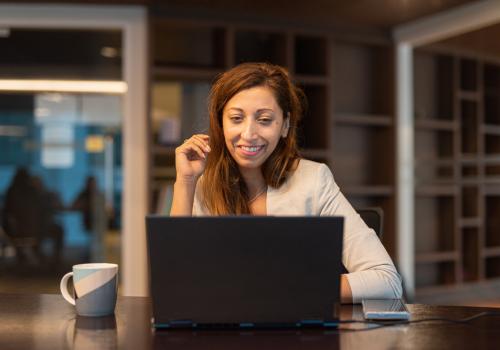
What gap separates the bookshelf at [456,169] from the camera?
4402 millimetres

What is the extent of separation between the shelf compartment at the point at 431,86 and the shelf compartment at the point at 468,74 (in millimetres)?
248

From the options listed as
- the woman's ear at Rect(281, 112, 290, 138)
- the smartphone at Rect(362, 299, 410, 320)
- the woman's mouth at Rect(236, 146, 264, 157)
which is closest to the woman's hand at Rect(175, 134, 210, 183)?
the woman's mouth at Rect(236, 146, 264, 157)

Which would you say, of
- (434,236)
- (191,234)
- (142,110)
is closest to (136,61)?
(142,110)

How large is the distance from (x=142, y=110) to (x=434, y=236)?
268 cm

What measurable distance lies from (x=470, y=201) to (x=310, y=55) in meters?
1.69

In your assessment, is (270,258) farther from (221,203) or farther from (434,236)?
(434,236)

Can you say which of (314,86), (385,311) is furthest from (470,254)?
(385,311)

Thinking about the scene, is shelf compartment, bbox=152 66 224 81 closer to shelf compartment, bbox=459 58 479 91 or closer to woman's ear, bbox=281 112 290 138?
shelf compartment, bbox=459 58 479 91

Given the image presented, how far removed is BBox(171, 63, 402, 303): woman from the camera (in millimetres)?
1731

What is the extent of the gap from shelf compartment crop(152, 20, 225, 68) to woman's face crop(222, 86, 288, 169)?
3017mm

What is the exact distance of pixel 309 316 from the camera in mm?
1143

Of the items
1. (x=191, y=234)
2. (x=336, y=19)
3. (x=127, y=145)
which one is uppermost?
(x=336, y=19)

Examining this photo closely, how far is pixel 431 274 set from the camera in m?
5.37

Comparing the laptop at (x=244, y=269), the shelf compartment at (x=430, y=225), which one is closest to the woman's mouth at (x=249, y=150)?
the laptop at (x=244, y=269)
